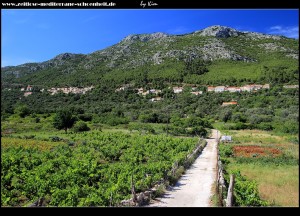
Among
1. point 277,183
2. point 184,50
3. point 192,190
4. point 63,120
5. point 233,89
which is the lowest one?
point 277,183

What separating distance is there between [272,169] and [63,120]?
33.5 metres

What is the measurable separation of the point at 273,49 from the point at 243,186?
336 feet

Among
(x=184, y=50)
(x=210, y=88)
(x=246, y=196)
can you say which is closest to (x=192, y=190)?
(x=246, y=196)

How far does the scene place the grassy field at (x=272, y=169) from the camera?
1227cm

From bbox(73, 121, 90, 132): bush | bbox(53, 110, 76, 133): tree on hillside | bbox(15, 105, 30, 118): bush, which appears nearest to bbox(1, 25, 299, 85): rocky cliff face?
bbox(53, 110, 76, 133): tree on hillside

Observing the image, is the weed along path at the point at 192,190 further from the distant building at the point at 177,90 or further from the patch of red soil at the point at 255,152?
the distant building at the point at 177,90

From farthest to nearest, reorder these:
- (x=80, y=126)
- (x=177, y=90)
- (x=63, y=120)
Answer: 1. (x=177, y=90)
2. (x=80, y=126)
3. (x=63, y=120)

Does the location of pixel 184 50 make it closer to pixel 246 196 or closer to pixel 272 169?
pixel 272 169

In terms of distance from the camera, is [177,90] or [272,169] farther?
[177,90]

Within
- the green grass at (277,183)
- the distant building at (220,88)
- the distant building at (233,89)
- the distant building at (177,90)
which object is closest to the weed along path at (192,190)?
the green grass at (277,183)

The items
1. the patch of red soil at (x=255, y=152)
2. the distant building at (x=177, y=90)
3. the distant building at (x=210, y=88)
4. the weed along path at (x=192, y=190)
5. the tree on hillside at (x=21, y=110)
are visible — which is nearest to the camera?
the weed along path at (x=192, y=190)

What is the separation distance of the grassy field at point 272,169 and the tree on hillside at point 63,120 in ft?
84.1

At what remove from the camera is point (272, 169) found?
20094mm
